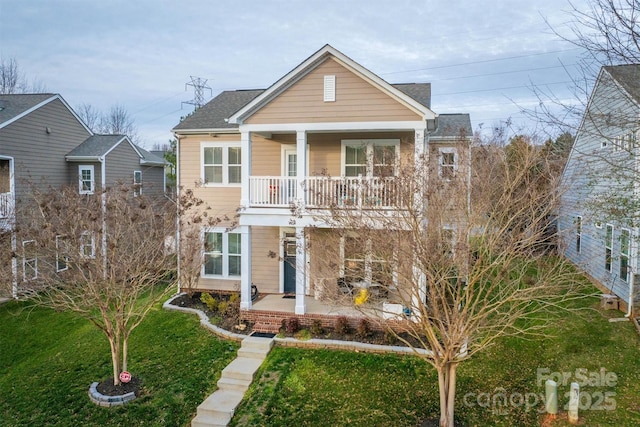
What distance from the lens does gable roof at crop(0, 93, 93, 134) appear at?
15.9 metres

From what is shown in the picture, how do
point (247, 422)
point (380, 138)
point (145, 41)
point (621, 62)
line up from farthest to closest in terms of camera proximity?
point (145, 41) → point (380, 138) → point (247, 422) → point (621, 62)

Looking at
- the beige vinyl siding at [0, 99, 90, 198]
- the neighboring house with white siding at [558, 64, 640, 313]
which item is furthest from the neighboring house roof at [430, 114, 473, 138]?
the beige vinyl siding at [0, 99, 90, 198]

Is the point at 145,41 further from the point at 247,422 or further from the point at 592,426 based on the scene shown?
the point at 592,426

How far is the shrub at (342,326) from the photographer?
35.5ft

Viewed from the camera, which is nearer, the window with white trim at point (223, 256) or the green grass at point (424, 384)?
the green grass at point (424, 384)

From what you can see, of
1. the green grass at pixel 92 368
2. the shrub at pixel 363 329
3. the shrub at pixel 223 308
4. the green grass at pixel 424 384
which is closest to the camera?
the green grass at pixel 424 384

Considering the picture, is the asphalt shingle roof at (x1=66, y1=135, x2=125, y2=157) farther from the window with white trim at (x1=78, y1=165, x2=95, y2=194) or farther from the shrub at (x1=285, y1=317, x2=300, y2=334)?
the shrub at (x1=285, y1=317, x2=300, y2=334)

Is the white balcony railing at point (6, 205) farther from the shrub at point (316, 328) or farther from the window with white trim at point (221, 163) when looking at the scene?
the shrub at point (316, 328)

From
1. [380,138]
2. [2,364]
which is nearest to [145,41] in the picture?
[380,138]

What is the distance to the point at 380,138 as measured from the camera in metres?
13.0

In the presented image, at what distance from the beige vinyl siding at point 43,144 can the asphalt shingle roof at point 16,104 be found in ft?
0.88

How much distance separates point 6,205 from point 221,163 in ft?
27.9

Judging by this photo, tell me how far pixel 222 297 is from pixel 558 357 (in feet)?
33.9

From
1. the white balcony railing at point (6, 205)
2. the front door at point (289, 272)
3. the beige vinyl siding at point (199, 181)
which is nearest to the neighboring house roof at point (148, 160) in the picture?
the white balcony railing at point (6, 205)
